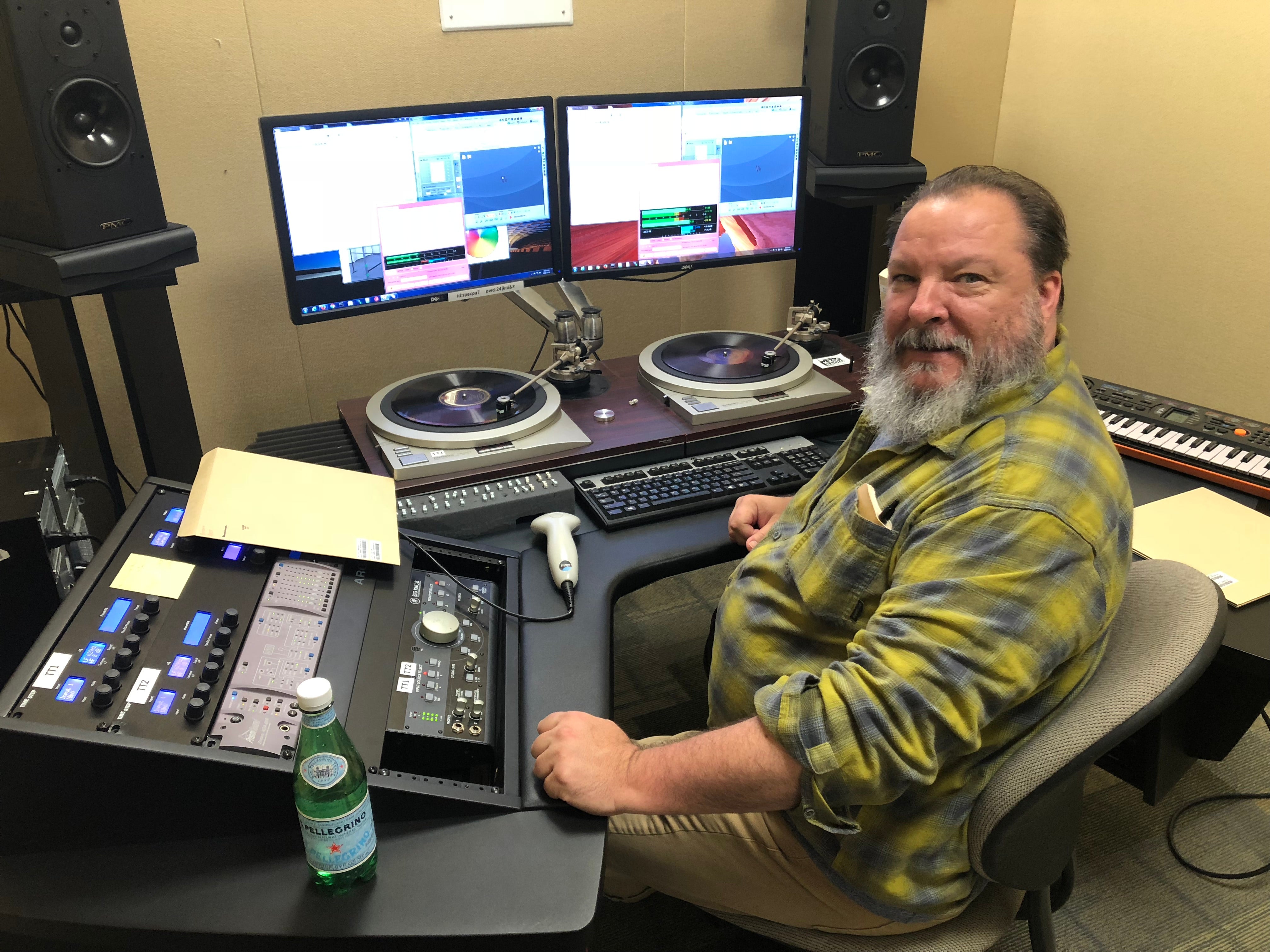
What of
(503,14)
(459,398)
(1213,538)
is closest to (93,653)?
(459,398)

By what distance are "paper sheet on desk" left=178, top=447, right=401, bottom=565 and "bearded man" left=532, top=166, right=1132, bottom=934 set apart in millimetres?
353

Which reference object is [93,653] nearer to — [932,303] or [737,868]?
[737,868]

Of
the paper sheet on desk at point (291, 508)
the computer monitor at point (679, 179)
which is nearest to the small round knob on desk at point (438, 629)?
the paper sheet on desk at point (291, 508)

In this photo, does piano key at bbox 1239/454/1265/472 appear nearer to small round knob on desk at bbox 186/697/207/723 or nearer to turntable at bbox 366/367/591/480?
turntable at bbox 366/367/591/480

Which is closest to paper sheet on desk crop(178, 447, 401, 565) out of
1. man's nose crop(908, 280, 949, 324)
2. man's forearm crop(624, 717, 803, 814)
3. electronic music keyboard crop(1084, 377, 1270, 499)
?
man's forearm crop(624, 717, 803, 814)

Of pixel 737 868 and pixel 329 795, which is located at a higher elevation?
pixel 329 795

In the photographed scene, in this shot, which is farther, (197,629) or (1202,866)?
(1202,866)

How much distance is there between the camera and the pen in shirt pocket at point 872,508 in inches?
42.0

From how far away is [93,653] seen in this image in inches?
34.7

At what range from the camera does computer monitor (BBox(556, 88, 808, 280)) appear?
5.61ft

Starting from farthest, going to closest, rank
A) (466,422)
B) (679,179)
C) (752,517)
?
(679,179), (466,422), (752,517)

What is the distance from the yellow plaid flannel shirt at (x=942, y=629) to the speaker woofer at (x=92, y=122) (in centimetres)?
117

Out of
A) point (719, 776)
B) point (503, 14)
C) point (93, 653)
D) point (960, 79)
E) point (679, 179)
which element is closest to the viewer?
point (93, 653)

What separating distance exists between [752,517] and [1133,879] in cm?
103
